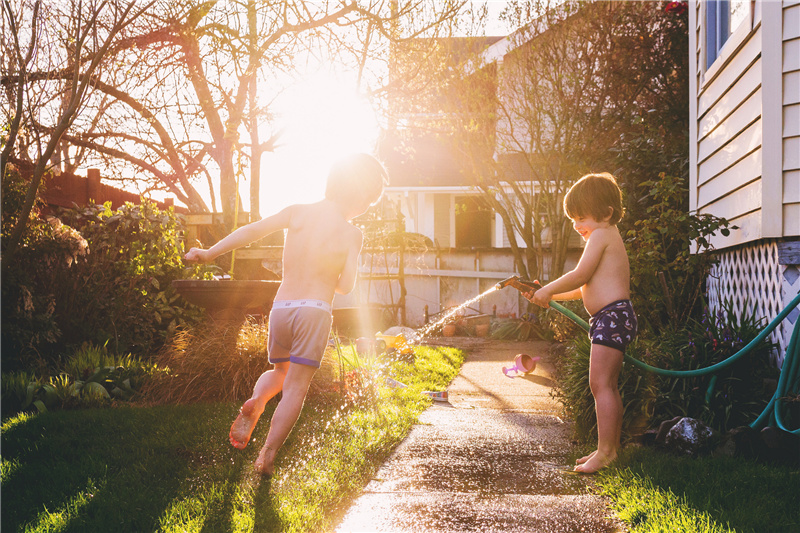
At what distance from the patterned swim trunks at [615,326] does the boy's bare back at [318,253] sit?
4.05 ft

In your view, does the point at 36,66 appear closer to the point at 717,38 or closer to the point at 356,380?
the point at 356,380

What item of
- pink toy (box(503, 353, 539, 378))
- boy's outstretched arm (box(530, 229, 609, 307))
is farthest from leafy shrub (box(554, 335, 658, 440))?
pink toy (box(503, 353, 539, 378))

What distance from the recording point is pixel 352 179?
329 cm

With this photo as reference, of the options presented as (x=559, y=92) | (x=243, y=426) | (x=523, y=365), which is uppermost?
(x=559, y=92)

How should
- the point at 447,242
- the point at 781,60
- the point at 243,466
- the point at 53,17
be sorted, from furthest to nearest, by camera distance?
the point at 447,242 < the point at 53,17 < the point at 781,60 < the point at 243,466

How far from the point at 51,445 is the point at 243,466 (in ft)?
3.70

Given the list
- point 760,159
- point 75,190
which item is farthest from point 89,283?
point 760,159

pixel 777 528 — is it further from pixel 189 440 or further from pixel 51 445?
pixel 51 445

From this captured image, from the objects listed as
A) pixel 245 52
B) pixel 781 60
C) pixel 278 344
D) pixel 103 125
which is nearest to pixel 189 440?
pixel 278 344

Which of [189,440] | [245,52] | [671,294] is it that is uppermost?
[245,52]

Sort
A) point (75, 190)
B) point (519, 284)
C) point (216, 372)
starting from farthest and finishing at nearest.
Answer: point (75, 190) < point (216, 372) < point (519, 284)

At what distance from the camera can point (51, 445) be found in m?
3.40

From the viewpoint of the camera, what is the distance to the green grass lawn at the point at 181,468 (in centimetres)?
238

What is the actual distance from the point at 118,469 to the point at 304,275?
125cm
